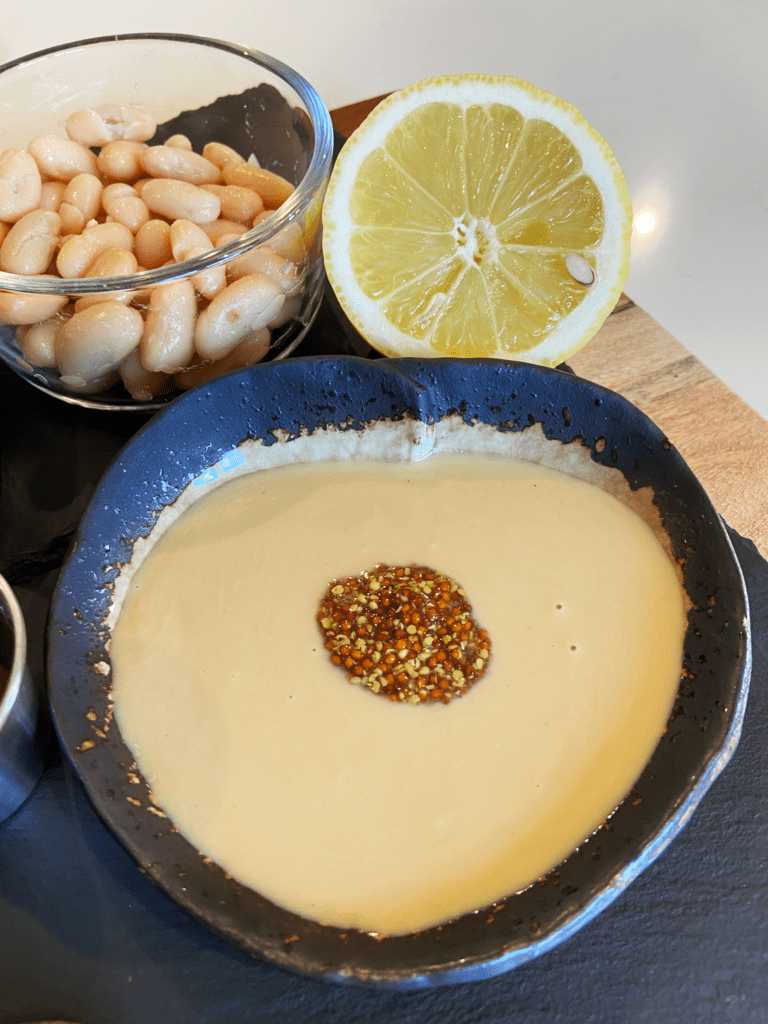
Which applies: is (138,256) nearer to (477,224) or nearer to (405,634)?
(477,224)

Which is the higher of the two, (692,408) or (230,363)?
(230,363)

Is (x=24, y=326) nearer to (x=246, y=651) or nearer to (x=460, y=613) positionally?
(x=246, y=651)

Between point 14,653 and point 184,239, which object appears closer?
point 14,653

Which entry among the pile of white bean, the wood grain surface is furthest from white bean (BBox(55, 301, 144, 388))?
the wood grain surface

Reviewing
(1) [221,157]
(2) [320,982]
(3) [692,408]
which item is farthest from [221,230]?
(2) [320,982]

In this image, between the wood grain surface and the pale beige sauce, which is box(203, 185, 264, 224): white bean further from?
the wood grain surface

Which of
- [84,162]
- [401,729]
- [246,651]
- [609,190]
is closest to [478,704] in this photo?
[401,729]

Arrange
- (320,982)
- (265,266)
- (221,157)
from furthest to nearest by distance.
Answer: (221,157) → (265,266) → (320,982)
